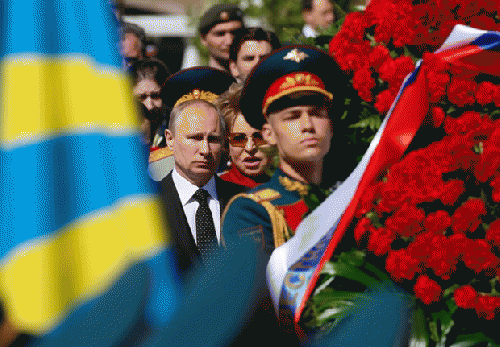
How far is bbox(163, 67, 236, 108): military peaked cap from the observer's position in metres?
3.83

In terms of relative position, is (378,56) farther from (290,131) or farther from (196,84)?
(196,84)

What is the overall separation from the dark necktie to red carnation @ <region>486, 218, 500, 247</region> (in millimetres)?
1253

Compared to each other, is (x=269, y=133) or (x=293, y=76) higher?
(x=293, y=76)

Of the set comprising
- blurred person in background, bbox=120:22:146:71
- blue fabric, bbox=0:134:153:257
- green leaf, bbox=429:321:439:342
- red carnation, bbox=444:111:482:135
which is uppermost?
blurred person in background, bbox=120:22:146:71

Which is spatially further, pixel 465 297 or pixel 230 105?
pixel 230 105

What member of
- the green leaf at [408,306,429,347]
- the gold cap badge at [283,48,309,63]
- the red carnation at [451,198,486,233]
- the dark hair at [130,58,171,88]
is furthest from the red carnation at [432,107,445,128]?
the dark hair at [130,58,171,88]

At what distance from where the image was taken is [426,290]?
1953 mm

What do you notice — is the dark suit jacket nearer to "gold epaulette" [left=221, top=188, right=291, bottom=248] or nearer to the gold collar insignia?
"gold epaulette" [left=221, top=188, right=291, bottom=248]

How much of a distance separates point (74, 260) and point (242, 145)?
2548 millimetres

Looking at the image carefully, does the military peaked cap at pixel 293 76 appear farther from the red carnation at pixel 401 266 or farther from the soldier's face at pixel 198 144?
the red carnation at pixel 401 266

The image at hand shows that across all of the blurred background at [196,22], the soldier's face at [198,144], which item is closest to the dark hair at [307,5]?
the blurred background at [196,22]

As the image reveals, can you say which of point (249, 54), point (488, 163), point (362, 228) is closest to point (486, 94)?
point (488, 163)

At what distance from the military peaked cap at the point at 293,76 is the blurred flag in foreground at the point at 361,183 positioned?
0.53m

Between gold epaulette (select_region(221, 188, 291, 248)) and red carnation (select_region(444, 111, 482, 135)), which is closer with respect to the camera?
red carnation (select_region(444, 111, 482, 135))
